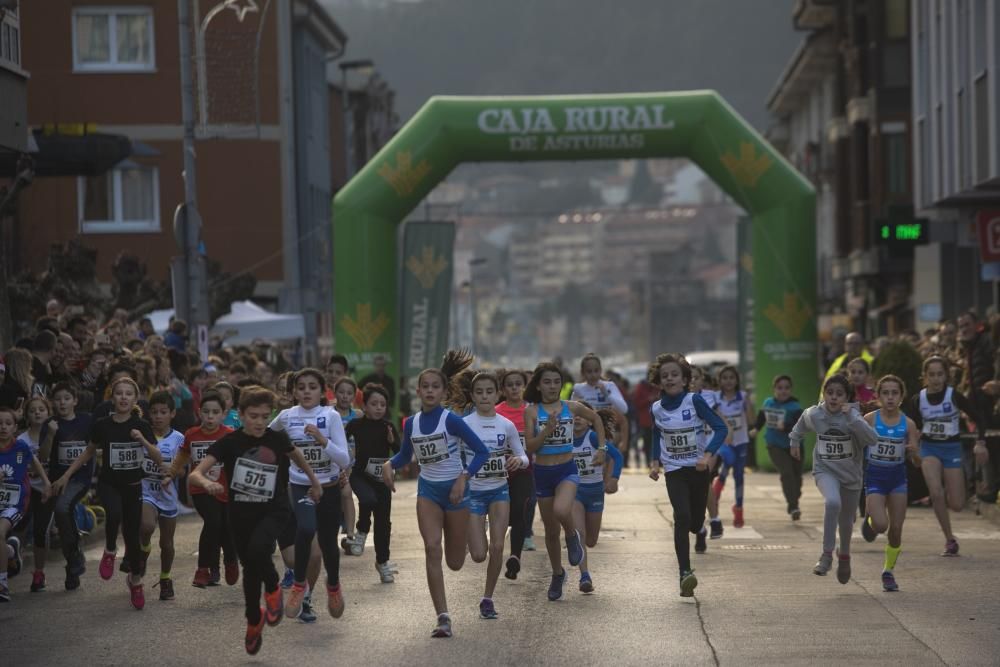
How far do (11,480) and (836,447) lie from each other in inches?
236

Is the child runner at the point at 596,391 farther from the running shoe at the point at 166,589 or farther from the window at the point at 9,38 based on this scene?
the window at the point at 9,38

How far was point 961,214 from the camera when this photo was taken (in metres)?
29.7

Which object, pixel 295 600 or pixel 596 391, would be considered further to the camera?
pixel 596 391

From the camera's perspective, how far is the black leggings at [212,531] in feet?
46.4

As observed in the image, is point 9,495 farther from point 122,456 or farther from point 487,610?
point 487,610

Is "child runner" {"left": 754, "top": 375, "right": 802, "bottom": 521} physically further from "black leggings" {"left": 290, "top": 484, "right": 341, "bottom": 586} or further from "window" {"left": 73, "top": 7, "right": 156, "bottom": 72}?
"window" {"left": 73, "top": 7, "right": 156, "bottom": 72}

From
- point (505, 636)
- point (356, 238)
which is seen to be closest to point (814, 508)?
point (356, 238)

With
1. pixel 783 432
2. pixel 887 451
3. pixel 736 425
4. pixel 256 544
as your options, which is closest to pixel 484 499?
pixel 256 544

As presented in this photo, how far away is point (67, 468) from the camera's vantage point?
15000mm

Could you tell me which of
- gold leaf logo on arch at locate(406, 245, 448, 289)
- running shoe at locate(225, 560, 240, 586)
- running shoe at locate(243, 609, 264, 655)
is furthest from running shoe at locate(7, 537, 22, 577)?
gold leaf logo on arch at locate(406, 245, 448, 289)

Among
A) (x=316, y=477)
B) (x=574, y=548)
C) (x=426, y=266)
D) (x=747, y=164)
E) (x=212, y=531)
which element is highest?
(x=747, y=164)

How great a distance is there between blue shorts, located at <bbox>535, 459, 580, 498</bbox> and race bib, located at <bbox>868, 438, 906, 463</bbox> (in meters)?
2.26

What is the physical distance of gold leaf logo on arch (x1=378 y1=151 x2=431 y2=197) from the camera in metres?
28.9

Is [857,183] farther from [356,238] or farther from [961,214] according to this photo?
[356,238]
